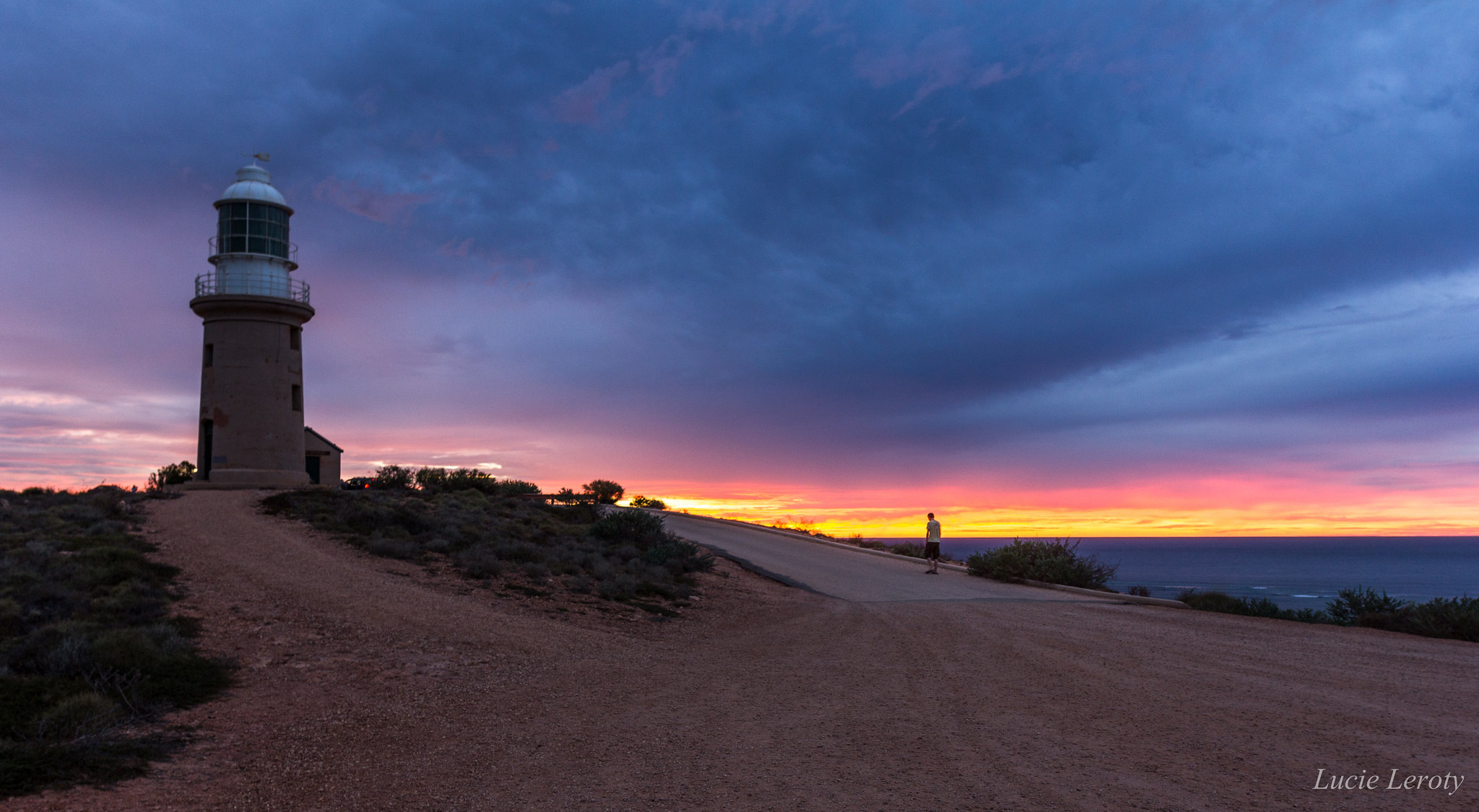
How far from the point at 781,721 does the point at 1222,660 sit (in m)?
6.39

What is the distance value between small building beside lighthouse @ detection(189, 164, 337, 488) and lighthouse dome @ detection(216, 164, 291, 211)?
4 centimetres

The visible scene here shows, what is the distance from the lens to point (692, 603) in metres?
15.6

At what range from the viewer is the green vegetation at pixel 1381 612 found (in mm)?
12492

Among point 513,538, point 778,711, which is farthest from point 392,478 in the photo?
point 778,711

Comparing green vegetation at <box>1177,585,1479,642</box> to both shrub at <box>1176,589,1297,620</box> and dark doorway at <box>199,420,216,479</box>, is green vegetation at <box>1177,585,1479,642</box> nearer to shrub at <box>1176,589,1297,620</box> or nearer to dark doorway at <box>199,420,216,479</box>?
shrub at <box>1176,589,1297,620</box>

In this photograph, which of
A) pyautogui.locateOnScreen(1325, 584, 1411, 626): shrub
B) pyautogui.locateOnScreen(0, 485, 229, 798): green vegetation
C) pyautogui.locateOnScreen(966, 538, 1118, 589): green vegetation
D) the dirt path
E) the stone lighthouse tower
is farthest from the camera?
the stone lighthouse tower

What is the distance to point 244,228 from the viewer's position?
1152 inches

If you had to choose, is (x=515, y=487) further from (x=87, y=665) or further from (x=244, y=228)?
(x=87, y=665)

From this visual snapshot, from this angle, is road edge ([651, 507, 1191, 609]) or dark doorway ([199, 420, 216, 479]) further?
dark doorway ([199, 420, 216, 479])

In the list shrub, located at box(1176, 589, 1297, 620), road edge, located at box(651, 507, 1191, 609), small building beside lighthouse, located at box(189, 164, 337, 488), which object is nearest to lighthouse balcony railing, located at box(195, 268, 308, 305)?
small building beside lighthouse, located at box(189, 164, 337, 488)

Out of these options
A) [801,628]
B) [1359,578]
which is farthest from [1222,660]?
[1359,578]

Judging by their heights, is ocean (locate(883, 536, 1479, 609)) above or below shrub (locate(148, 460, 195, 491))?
below

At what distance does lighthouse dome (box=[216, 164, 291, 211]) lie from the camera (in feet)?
95.7

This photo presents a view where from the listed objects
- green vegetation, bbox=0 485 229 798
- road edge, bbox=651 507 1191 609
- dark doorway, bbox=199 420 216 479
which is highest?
dark doorway, bbox=199 420 216 479
